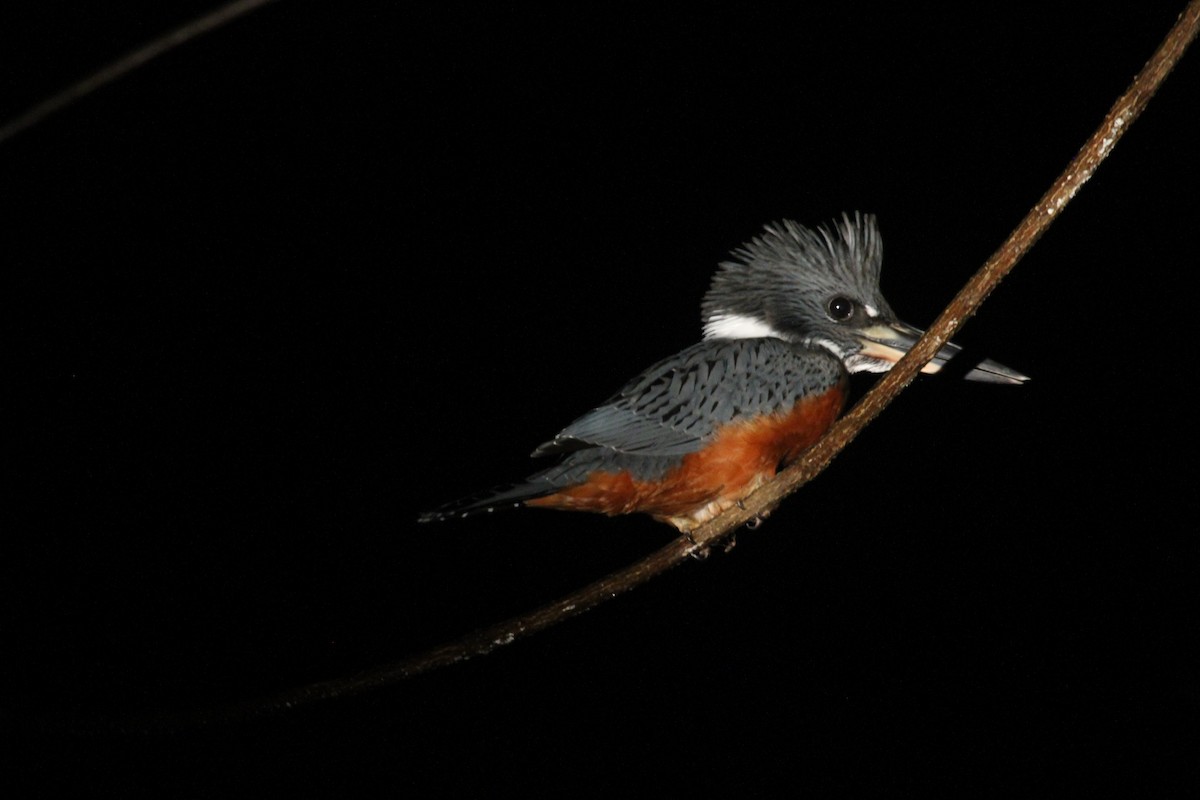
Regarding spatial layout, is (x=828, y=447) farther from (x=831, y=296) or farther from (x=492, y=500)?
(x=831, y=296)

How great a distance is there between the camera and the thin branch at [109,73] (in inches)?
47.4

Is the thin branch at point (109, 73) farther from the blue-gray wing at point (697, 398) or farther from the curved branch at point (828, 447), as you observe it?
the blue-gray wing at point (697, 398)

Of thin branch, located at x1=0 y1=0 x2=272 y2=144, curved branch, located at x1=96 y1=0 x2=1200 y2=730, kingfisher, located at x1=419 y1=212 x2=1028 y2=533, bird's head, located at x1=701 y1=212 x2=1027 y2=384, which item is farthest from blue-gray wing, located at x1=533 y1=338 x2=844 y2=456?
thin branch, located at x1=0 y1=0 x2=272 y2=144

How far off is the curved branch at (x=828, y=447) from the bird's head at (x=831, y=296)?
727 mm

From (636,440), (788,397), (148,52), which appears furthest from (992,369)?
(148,52)

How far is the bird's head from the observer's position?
7.95 ft

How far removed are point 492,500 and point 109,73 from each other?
3.37ft

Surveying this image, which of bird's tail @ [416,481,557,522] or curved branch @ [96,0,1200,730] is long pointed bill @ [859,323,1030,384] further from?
bird's tail @ [416,481,557,522]

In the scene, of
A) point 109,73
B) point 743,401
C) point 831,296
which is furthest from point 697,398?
point 109,73

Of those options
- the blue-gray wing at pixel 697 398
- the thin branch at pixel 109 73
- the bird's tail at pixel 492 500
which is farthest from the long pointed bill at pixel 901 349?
the thin branch at pixel 109 73

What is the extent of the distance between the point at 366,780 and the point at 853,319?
276 centimetres

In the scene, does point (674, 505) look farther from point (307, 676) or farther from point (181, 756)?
point (181, 756)

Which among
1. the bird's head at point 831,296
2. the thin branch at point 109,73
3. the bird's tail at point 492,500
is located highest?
the thin branch at point 109,73

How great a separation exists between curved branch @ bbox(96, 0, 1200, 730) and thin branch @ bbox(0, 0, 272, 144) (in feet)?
3.28
